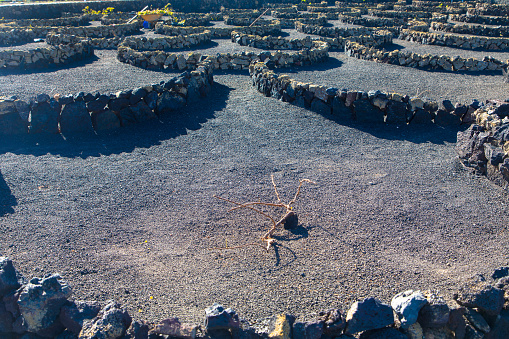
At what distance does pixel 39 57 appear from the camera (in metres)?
15.5

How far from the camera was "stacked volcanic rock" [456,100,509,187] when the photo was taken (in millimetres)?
6973

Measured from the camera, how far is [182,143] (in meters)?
8.88

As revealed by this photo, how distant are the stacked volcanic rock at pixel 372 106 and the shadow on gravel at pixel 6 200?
7362 mm

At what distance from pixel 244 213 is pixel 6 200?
4040 mm

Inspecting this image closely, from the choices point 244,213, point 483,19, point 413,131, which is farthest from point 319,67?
point 483,19

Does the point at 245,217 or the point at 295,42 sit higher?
the point at 295,42

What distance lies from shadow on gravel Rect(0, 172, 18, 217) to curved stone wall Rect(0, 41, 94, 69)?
33.7 ft

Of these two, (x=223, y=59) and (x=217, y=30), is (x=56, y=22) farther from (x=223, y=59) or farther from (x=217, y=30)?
(x=223, y=59)

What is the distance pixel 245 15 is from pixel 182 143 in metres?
24.3

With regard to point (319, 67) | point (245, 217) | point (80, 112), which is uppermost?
point (319, 67)

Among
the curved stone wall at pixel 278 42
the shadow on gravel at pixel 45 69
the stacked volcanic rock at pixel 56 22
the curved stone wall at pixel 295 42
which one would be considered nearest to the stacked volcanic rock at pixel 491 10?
the curved stone wall at pixel 295 42

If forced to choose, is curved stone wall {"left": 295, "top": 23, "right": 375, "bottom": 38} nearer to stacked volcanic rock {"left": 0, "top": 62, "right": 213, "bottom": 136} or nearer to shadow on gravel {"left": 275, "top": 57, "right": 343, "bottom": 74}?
shadow on gravel {"left": 275, "top": 57, "right": 343, "bottom": 74}

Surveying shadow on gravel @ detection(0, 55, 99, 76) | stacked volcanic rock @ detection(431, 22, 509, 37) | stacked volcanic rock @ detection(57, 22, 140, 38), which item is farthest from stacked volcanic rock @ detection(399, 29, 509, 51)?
stacked volcanic rock @ detection(57, 22, 140, 38)

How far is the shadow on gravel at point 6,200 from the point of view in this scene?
247 inches
